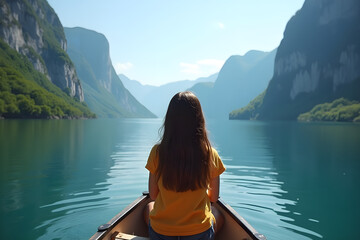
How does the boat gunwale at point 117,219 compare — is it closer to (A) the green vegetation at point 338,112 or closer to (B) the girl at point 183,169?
(B) the girl at point 183,169

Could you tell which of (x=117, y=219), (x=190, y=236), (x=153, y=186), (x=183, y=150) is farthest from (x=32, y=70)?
→ (x=190, y=236)

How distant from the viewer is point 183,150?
3.37m

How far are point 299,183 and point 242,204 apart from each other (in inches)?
181

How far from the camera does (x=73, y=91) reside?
589 ft

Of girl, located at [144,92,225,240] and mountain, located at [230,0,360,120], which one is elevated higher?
mountain, located at [230,0,360,120]

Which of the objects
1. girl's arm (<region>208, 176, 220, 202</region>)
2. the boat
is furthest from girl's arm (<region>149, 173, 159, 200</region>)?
the boat

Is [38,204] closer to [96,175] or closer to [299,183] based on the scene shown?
[96,175]

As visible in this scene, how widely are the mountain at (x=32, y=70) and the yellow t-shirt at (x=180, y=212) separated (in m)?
75.7

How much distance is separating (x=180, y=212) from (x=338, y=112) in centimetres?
13027

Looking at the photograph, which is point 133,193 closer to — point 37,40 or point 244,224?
point 244,224

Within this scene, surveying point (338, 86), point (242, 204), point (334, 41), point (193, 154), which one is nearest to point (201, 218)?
point (193, 154)

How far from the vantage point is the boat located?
4500 millimetres

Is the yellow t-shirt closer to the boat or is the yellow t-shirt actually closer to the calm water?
the boat

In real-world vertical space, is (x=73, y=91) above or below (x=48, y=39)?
below
